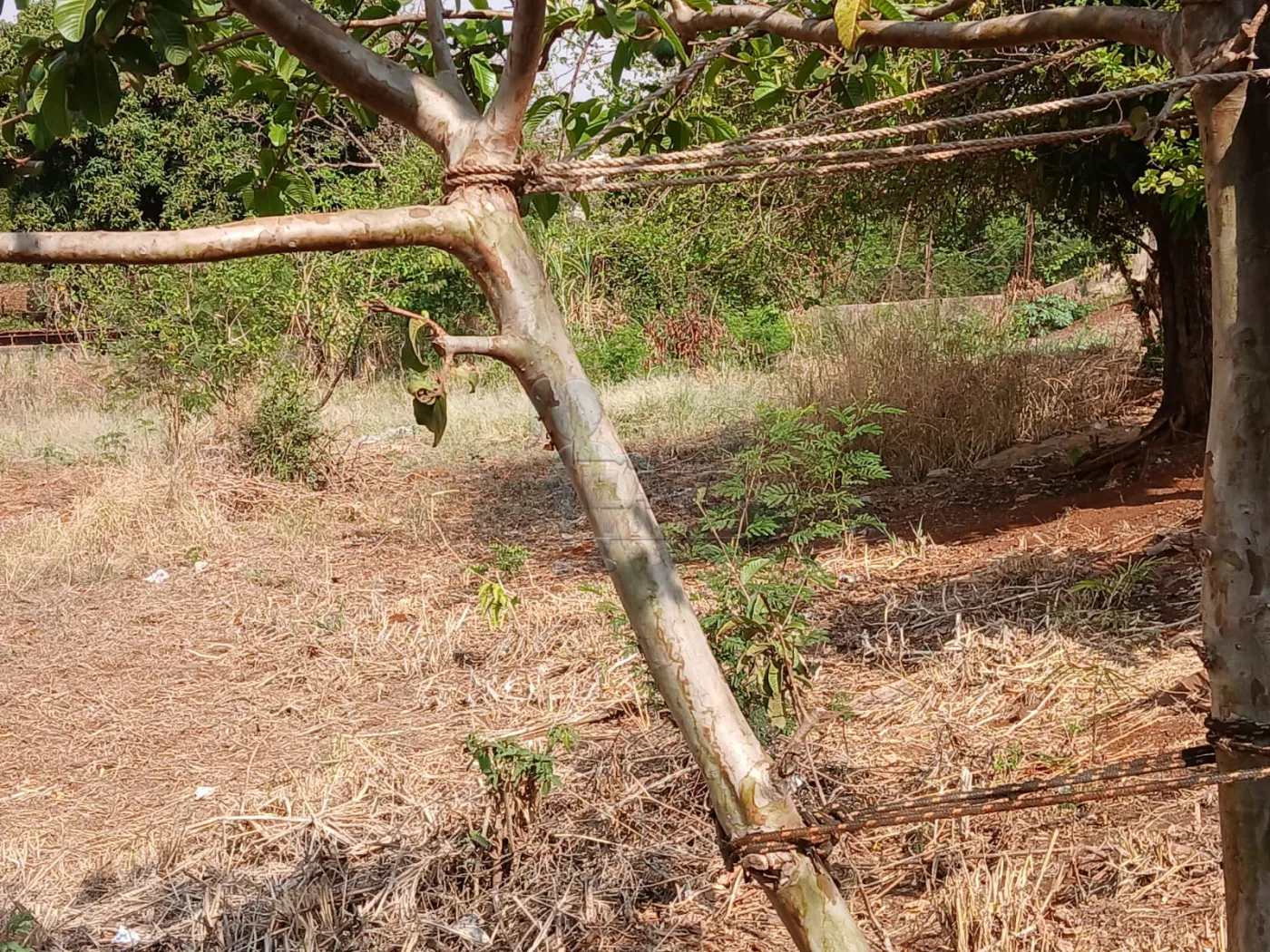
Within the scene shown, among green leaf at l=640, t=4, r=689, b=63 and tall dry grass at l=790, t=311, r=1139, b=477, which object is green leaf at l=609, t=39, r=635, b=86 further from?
tall dry grass at l=790, t=311, r=1139, b=477

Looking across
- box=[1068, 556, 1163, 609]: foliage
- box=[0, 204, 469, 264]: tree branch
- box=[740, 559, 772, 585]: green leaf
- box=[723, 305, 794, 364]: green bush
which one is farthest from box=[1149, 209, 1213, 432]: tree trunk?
box=[0, 204, 469, 264]: tree branch

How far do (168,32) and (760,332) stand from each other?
34.8ft

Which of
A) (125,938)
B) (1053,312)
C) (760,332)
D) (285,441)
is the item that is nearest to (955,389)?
(285,441)

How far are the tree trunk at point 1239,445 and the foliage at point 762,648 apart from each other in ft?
6.30

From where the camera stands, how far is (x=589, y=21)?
6.73ft

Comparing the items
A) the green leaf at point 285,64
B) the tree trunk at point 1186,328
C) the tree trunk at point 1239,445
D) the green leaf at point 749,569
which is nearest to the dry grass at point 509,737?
the green leaf at point 749,569

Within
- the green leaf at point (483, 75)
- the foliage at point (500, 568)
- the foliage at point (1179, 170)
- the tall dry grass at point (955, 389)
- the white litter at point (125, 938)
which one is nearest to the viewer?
the green leaf at point (483, 75)

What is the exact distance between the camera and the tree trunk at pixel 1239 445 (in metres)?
1.53

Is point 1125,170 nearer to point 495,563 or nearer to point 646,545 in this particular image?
point 495,563

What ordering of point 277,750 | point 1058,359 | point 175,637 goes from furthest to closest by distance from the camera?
1. point 1058,359
2. point 175,637
3. point 277,750

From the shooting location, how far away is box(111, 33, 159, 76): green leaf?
1894 mm

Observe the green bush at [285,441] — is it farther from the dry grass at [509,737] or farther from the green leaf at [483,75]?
the green leaf at [483,75]

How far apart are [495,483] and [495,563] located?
252cm

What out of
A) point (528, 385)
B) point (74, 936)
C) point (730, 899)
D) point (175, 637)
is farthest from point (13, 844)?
point (528, 385)
